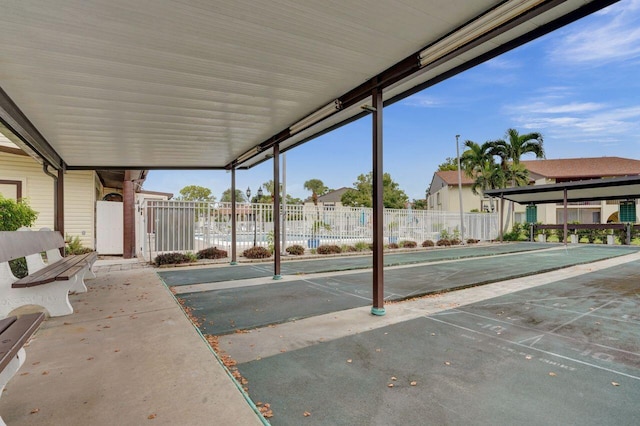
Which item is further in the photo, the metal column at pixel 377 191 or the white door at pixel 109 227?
the white door at pixel 109 227

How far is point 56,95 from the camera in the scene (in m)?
4.33

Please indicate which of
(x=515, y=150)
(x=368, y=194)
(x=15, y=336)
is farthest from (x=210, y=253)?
(x=368, y=194)

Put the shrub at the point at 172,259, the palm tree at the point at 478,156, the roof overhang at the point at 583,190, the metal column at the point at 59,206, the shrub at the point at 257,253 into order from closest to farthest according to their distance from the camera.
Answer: the metal column at the point at 59,206 → the shrub at the point at 172,259 → the shrub at the point at 257,253 → the roof overhang at the point at 583,190 → the palm tree at the point at 478,156

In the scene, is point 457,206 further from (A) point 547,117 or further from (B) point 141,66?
(B) point 141,66

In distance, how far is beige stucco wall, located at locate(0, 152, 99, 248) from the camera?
398 inches

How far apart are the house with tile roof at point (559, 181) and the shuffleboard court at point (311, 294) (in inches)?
864

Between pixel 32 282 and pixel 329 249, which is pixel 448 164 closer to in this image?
pixel 329 249

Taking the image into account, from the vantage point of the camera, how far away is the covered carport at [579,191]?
11961 mm

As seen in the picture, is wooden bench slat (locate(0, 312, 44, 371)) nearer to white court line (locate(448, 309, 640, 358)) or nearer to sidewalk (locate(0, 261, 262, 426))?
sidewalk (locate(0, 261, 262, 426))

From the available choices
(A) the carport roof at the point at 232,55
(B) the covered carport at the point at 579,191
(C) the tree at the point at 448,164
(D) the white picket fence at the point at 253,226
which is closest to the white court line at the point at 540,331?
(A) the carport roof at the point at 232,55

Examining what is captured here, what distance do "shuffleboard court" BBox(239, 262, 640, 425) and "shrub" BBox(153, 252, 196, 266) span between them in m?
A: 7.72

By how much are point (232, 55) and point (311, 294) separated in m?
4.07

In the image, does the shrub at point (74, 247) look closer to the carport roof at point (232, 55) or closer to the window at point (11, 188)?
the window at point (11, 188)

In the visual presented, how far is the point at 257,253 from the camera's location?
11.2 meters
